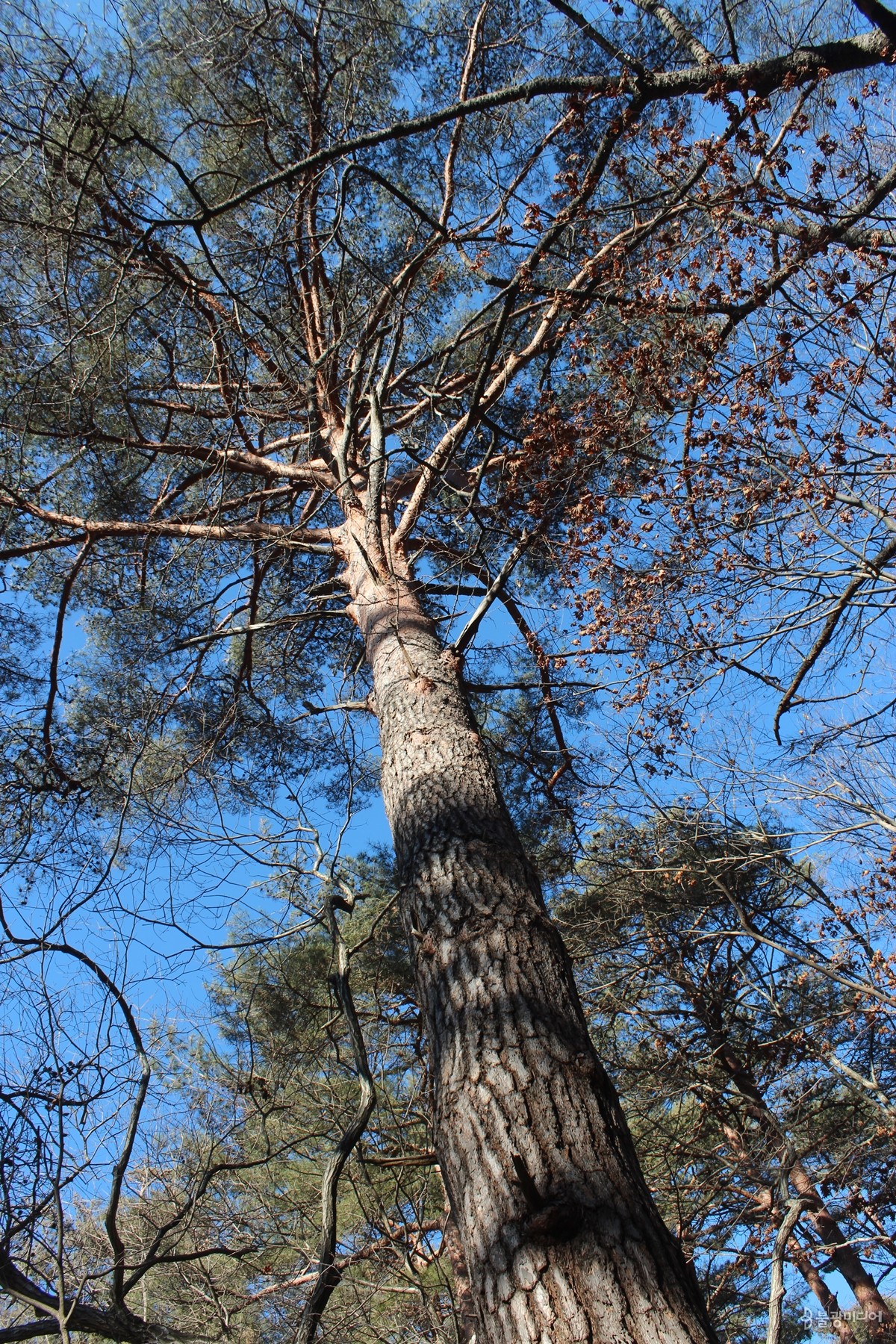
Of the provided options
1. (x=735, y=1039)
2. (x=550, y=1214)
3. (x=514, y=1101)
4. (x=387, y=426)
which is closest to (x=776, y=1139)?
(x=735, y=1039)

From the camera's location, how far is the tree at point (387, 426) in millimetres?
2068

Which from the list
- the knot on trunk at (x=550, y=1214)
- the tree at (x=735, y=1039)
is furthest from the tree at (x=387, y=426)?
the tree at (x=735, y=1039)

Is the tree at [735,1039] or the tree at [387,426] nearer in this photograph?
the tree at [387,426]

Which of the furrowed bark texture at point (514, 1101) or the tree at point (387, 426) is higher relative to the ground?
the tree at point (387, 426)

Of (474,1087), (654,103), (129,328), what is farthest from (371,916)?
(654,103)

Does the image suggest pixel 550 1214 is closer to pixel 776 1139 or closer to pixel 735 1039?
pixel 776 1139

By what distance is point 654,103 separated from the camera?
4102mm

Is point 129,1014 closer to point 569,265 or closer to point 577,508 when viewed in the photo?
point 577,508

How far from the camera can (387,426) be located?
549cm

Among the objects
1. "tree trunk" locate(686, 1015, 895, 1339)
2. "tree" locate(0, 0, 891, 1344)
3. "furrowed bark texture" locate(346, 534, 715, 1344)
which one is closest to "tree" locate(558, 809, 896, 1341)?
"tree trunk" locate(686, 1015, 895, 1339)

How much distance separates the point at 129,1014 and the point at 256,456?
3307 mm

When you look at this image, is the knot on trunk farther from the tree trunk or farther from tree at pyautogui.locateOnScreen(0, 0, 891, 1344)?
the tree trunk

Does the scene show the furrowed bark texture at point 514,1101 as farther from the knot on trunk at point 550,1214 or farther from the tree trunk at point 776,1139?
the tree trunk at point 776,1139

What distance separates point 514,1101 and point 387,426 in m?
4.37
